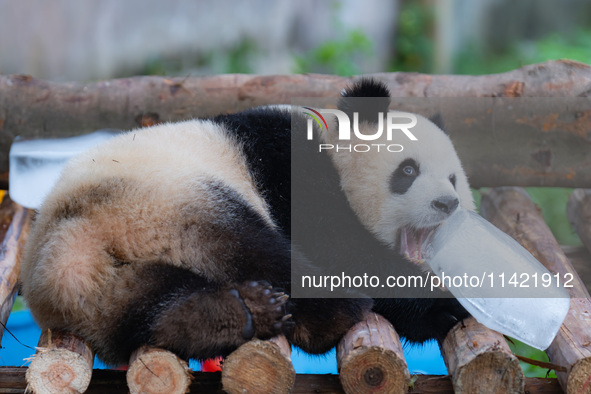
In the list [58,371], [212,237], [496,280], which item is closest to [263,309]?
[212,237]

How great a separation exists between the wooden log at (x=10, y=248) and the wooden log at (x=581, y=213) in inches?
108

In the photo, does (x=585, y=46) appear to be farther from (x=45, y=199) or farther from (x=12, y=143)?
(x=45, y=199)

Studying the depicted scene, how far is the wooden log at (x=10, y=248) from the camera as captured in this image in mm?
2686

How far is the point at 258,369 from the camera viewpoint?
1.94 metres

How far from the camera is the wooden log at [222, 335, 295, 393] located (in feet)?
6.31

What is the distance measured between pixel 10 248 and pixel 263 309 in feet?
5.47

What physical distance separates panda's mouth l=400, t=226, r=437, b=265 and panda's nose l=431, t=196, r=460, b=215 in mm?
164

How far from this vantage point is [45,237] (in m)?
2.14

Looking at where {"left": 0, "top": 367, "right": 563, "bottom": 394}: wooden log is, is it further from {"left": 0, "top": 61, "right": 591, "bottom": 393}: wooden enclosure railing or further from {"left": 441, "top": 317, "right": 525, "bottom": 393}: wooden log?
{"left": 0, "top": 61, "right": 591, "bottom": 393}: wooden enclosure railing

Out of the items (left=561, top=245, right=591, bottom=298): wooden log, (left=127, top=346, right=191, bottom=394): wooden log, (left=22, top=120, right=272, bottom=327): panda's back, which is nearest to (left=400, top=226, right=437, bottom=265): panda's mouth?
(left=22, top=120, right=272, bottom=327): panda's back

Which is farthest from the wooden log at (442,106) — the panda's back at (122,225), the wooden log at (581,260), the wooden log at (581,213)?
the panda's back at (122,225)

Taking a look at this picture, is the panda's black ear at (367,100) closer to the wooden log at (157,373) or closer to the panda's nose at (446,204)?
the panda's nose at (446,204)

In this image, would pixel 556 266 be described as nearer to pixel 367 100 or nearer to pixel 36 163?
pixel 367 100

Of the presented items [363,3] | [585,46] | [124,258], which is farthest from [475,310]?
[585,46]
